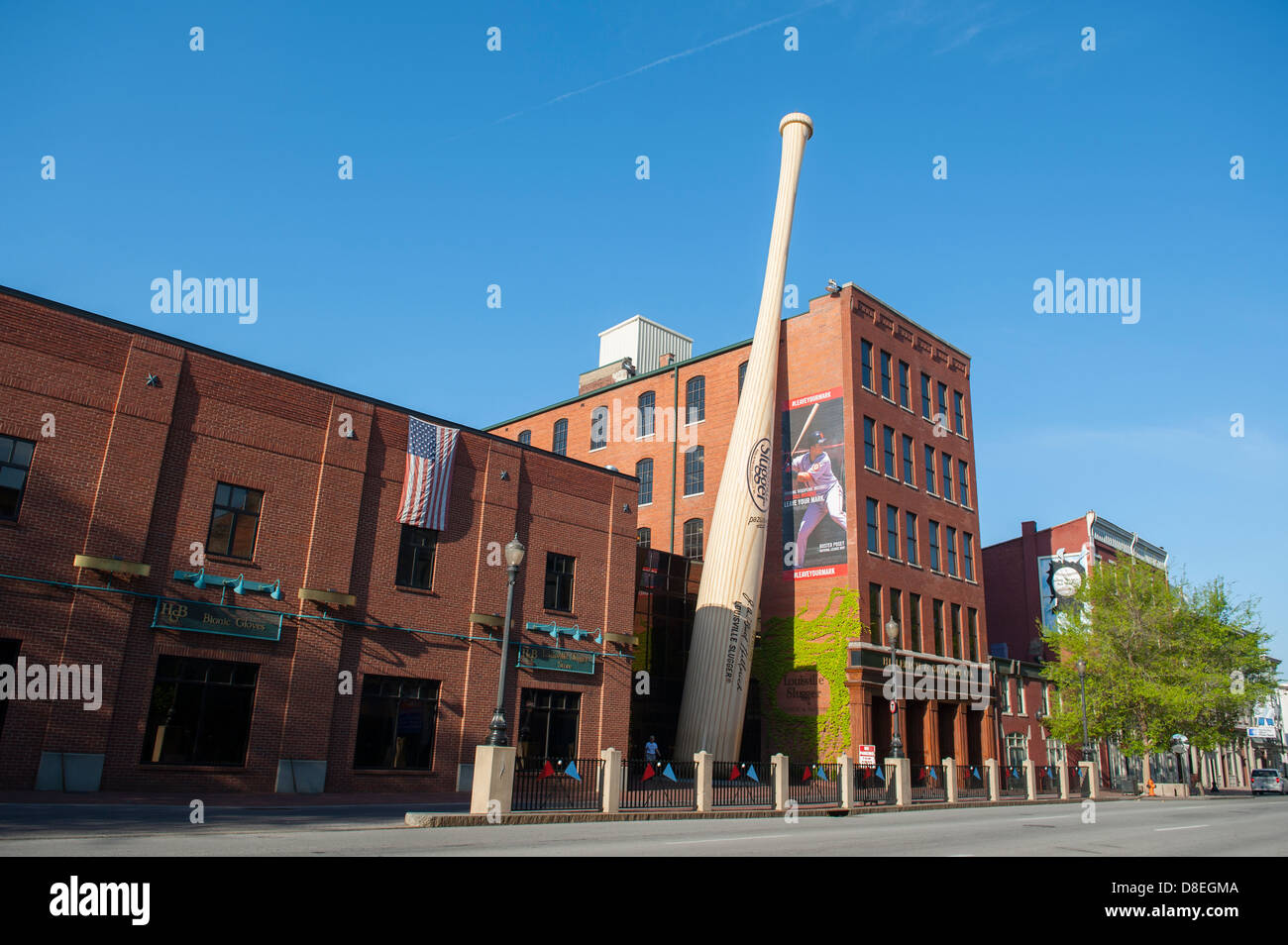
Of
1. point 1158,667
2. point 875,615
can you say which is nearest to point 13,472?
point 875,615

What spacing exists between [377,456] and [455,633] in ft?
18.4

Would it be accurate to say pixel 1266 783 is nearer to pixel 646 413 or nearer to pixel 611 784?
pixel 646 413

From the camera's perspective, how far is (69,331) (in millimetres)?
19609

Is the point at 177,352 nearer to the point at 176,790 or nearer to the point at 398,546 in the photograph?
the point at 398,546

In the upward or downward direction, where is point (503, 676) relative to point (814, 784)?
upward

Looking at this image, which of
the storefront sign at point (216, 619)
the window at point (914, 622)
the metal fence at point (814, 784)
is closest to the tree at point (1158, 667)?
the window at point (914, 622)

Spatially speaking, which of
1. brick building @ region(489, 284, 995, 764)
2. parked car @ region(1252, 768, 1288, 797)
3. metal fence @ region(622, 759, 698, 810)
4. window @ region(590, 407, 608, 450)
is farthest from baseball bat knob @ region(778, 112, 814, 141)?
parked car @ region(1252, 768, 1288, 797)

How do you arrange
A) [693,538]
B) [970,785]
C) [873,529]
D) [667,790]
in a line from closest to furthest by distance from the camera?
[667,790] → [970,785] → [873,529] → [693,538]

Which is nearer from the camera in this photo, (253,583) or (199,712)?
(199,712)

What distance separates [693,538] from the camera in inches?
1695

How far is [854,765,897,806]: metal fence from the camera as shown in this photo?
90.5 ft

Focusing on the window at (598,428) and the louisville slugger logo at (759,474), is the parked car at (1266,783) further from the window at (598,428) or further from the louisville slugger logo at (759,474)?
the window at (598,428)

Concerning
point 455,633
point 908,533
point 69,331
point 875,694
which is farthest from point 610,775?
point 908,533

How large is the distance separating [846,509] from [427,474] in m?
18.9
